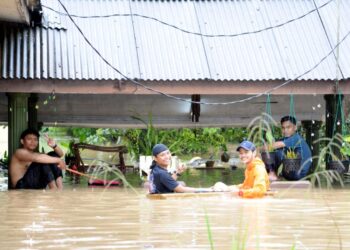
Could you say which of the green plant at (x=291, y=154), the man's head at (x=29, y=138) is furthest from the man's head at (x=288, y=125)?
the man's head at (x=29, y=138)

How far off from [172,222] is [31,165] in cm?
568

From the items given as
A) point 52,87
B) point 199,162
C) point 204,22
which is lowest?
point 199,162

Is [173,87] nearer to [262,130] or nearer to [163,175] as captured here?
[163,175]

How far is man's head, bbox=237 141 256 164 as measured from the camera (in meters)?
10.9

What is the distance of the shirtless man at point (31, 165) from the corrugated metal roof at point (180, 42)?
1.12 metres

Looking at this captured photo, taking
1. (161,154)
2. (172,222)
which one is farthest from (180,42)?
(172,222)

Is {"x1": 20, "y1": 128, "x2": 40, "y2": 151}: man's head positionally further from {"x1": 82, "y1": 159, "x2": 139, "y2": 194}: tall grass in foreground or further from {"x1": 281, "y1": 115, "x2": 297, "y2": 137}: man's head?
{"x1": 82, "y1": 159, "x2": 139, "y2": 194}: tall grass in foreground

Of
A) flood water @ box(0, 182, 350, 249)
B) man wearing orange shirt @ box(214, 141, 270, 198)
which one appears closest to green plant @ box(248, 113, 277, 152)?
flood water @ box(0, 182, 350, 249)

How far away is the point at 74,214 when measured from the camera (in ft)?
29.0

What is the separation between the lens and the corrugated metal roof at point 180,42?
42.2 feet

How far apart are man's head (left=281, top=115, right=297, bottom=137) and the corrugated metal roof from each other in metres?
0.82

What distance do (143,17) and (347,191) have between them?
4781mm

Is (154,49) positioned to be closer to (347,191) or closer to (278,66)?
(278,66)

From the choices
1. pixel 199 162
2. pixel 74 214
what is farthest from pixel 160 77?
pixel 199 162
